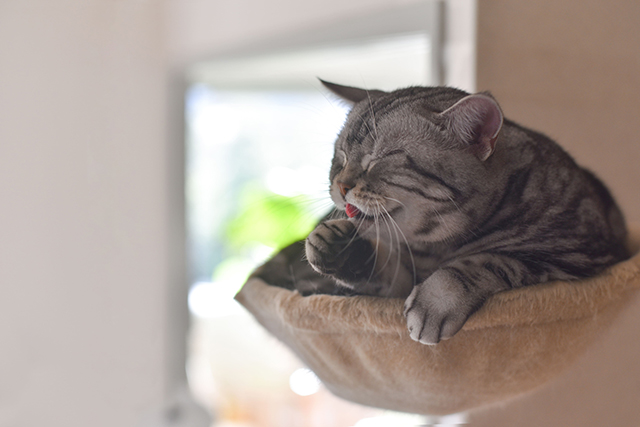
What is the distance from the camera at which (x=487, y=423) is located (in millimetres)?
747

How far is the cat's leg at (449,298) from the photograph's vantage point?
0.36 m

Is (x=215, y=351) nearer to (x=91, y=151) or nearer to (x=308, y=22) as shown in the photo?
(x=91, y=151)

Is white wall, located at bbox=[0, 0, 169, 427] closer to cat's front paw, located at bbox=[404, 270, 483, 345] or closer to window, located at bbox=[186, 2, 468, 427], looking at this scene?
window, located at bbox=[186, 2, 468, 427]

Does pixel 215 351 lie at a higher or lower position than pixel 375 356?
lower

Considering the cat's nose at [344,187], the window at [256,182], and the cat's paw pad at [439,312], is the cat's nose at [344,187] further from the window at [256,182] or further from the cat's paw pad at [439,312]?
the window at [256,182]

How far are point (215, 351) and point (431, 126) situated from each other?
848mm

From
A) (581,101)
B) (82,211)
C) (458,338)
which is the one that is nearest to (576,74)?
(581,101)

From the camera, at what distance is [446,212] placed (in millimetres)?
427

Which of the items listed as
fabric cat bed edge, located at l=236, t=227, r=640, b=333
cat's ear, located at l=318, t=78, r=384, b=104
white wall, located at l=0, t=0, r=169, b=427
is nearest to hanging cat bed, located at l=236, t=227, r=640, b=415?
fabric cat bed edge, located at l=236, t=227, r=640, b=333

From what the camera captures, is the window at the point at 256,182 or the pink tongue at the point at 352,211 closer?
the pink tongue at the point at 352,211

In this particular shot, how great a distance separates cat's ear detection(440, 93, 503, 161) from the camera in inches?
14.6

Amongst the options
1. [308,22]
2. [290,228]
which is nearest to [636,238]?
[290,228]

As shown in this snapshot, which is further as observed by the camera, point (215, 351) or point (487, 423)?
point (215, 351)

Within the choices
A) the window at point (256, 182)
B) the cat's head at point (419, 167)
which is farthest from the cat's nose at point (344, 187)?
the window at point (256, 182)
